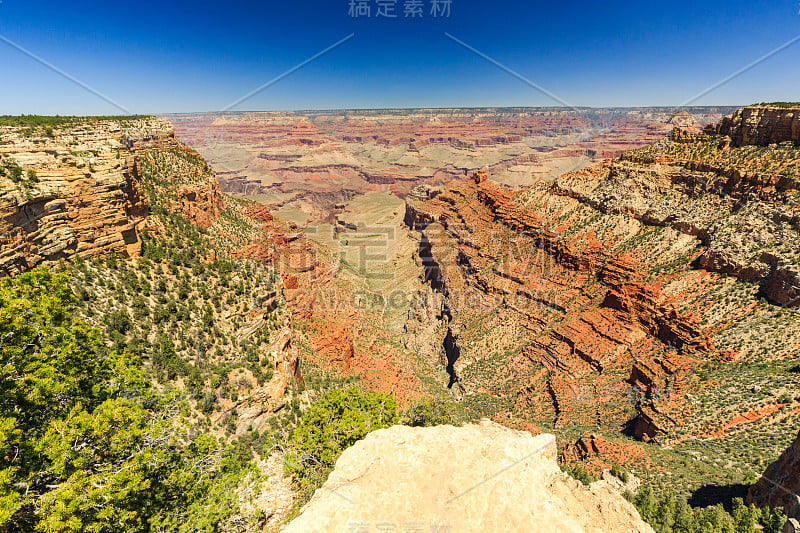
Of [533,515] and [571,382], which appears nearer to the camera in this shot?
[533,515]

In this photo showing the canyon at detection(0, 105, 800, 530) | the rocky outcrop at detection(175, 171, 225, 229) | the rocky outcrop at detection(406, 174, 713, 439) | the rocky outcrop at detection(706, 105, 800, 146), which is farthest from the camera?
the rocky outcrop at detection(706, 105, 800, 146)

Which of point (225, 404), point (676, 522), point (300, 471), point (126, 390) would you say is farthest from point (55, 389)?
point (676, 522)

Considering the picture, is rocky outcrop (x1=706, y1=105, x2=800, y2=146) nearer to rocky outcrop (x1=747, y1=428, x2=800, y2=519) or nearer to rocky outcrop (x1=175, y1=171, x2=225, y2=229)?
rocky outcrop (x1=747, y1=428, x2=800, y2=519)

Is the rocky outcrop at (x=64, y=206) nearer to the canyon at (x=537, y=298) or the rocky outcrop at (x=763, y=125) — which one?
the canyon at (x=537, y=298)

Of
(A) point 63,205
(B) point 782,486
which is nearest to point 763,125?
(B) point 782,486

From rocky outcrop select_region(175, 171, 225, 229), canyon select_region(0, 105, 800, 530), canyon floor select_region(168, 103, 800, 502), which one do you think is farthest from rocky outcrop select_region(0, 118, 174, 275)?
canyon floor select_region(168, 103, 800, 502)

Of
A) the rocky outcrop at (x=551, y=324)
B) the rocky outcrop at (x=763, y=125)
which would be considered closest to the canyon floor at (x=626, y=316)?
the rocky outcrop at (x=551, y=324)

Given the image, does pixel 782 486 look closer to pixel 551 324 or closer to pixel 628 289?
pixel 628 289

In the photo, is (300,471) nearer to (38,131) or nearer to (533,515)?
(533,515)
